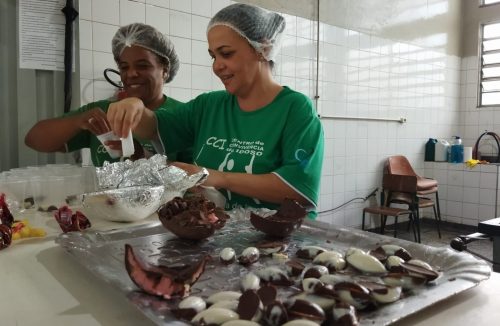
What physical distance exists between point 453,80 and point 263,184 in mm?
4167

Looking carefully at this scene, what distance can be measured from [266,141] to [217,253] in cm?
62

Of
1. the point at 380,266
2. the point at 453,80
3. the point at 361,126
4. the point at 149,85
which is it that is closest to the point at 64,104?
the point at 149,85

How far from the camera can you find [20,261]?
0.70m

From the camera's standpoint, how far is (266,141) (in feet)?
4.24

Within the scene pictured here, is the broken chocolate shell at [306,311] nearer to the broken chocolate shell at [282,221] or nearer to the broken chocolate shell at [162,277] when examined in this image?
the broken chocolate shell at [162,277]

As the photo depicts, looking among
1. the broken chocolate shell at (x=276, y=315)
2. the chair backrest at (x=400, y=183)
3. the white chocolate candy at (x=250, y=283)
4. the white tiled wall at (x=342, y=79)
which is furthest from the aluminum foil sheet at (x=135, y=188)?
the chair backrest at (x=400, y=183)

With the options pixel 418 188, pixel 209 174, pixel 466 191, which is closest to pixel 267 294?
pixel 209 174

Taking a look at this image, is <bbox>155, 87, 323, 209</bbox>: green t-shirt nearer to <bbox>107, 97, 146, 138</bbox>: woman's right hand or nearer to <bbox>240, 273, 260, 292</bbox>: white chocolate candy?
<bbox>107, 97, 146, 138</bbox>: woman's right hand

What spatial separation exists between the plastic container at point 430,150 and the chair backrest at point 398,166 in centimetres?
50

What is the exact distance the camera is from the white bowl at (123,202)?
3.04ft

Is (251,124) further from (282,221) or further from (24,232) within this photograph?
(24,232)

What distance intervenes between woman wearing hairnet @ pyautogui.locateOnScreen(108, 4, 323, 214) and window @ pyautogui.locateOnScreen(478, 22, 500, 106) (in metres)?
3.86

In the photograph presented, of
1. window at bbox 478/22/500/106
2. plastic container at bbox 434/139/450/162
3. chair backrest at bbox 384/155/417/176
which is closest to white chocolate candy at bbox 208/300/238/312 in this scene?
chair backrest at bbox 384/155/417/176

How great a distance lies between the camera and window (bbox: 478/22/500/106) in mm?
4324
